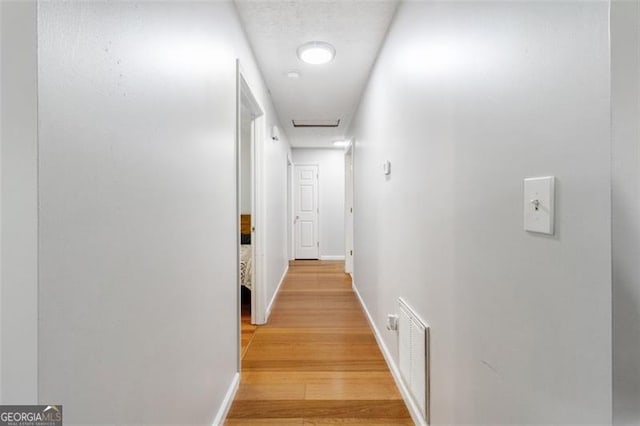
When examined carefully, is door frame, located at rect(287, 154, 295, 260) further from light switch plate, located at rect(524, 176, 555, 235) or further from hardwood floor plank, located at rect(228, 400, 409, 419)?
light switch plate, located at rect(524, 176, 555, 235)

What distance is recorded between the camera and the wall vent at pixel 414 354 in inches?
56.7

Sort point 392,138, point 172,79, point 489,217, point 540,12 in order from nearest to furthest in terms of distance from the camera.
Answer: point 540,12, point 489,217, point 172,79, point 392,138

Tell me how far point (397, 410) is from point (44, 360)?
172cm

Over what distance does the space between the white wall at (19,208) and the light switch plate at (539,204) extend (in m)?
1.04

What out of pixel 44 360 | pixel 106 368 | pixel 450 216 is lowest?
pixel 106 368

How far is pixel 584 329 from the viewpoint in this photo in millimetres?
594

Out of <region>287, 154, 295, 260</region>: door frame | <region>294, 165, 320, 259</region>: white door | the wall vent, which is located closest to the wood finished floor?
the wall vent

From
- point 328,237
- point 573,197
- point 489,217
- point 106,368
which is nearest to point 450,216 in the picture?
point 489,217

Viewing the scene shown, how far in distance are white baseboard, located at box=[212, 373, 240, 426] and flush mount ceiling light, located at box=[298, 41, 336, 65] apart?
2397 millimetres

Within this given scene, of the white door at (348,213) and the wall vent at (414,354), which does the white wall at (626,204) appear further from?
the white door at (348,213)

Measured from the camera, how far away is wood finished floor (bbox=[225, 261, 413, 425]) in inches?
66.2

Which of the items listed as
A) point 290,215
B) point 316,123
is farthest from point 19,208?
point 290,215

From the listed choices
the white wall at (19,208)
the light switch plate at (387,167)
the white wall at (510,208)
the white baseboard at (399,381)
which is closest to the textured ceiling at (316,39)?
the white wall at (510,208)

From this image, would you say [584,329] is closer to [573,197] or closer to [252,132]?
[573,197]
